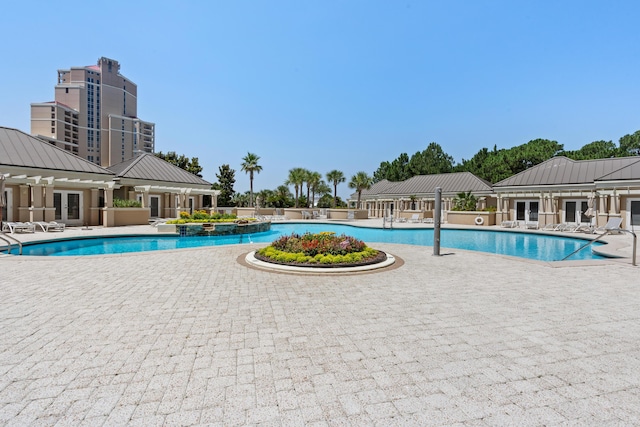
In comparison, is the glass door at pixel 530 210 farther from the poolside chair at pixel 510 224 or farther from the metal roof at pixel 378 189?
the metal roof at pixel 378 189

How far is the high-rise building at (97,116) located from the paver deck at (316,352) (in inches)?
4232

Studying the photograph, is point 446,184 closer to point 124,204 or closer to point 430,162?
point 430,162

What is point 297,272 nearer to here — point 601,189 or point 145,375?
point 145,375

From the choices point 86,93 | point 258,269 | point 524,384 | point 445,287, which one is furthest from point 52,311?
point 86,93

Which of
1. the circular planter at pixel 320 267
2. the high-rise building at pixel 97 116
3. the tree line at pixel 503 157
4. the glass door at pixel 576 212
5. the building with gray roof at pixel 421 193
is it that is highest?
the high-rise building at pixel 97 116

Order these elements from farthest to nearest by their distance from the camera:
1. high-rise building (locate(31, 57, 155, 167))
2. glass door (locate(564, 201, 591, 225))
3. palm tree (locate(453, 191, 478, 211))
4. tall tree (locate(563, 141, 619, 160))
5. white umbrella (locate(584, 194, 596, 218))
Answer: high-rise building (locate(31, 57, 155, 167)) < tall tree (locate(563, 141, 619, 160)) < palm tree (locate(453, 191, 478, 211)) < glass door (locate(564, 201, 591, 225)) < white umbrella (locate(584, 194, 596, 218))

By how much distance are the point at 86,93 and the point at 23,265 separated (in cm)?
11806

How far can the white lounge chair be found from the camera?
57.2 ft

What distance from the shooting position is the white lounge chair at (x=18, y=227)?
17422 mm

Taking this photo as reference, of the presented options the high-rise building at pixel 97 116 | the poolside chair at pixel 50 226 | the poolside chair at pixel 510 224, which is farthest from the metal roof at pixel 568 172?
the high-rise building at pixel 97 116

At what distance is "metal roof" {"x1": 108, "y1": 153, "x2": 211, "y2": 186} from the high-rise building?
76839 mm

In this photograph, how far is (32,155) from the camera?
73.4ft

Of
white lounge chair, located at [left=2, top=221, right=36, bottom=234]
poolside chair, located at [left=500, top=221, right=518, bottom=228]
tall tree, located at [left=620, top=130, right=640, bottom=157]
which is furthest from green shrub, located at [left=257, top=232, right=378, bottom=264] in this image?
tall tree, located at [left=620, top=130, right=640, bottom=157]

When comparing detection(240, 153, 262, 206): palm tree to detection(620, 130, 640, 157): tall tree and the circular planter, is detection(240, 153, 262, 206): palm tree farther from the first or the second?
detection(620, 130, 640, 157): tall tree
